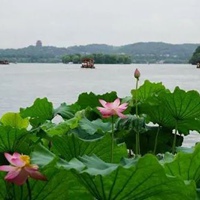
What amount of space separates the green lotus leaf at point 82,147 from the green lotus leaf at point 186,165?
0.19 meters

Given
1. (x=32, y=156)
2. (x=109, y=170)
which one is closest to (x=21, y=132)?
(x=32, y=156)

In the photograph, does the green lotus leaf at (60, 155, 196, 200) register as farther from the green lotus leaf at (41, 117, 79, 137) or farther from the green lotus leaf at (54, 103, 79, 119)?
the green lotus leaf at (54, 103, 79, 119)

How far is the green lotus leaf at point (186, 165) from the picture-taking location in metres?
0.93

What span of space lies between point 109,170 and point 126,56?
4673 cm

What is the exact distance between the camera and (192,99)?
1.55 meters

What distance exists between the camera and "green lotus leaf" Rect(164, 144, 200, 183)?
927 millimetres

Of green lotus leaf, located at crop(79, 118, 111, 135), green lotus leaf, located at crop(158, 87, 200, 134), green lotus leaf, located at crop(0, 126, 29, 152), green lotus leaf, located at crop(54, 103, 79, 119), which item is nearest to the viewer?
green lotus leaf, located at crop(0, 126, 29, 152)

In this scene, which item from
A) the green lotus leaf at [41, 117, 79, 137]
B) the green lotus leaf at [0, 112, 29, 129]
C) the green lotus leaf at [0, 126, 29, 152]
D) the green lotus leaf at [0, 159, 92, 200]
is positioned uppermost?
the green lotus leaf at [0, 159, 92, 200]

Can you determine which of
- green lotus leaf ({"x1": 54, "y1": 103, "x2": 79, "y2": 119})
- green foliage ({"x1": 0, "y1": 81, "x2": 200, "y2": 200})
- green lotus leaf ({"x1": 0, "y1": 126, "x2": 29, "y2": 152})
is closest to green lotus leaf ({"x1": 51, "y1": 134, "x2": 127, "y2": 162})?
green foliage ({"x1": 0, "y1": 81, "x2": 200, "y2": 200})

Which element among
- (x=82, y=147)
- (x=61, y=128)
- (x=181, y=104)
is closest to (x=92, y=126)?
(x=61, y=128)

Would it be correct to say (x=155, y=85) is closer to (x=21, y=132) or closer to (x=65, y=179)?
(x=21, y=132)

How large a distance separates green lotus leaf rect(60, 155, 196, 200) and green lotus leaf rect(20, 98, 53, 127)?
1.07 metres

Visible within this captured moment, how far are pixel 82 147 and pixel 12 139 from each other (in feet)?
0.71

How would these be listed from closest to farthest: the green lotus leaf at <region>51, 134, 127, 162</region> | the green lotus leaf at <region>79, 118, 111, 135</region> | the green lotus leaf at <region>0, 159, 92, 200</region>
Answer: the green lotus leaf at <region>0, 159, 92, 200</region>, the green lotus leaf at <region>51, 134, 127, 162</region>, the green lotus leaf at <region>79, 118, 111, 135</region>
